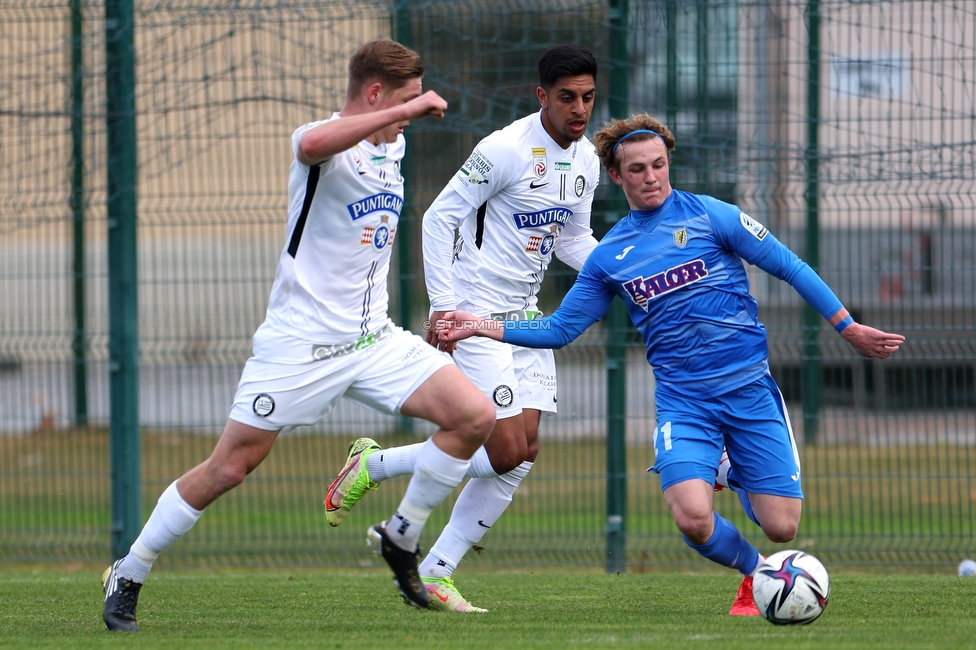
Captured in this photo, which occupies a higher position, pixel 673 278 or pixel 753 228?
pixel 753 228

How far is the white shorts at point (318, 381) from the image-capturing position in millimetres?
5258

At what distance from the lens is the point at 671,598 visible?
6.80 meters

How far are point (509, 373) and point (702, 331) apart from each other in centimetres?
117

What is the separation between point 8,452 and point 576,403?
4.28 m

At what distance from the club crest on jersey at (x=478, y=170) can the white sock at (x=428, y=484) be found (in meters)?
1.62

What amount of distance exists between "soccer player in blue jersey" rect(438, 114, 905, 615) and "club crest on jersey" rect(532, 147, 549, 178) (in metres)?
0.74

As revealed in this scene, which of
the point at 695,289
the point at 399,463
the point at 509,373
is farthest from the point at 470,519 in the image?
the point at 695,289

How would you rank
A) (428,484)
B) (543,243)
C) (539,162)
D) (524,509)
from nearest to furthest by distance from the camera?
(428,484)
(539,162)
(543,243)
(524,509)

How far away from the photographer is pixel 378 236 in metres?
5.42

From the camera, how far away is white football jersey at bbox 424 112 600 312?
6.49 m

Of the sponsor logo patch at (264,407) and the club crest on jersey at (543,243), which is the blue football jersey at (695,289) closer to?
the club crest on jersey at (543,243)

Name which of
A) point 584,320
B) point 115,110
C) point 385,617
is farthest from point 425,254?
point 115,110

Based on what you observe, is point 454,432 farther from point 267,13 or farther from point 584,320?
point 267,13

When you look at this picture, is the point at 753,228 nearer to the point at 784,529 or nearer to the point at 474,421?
the point at 784,529
